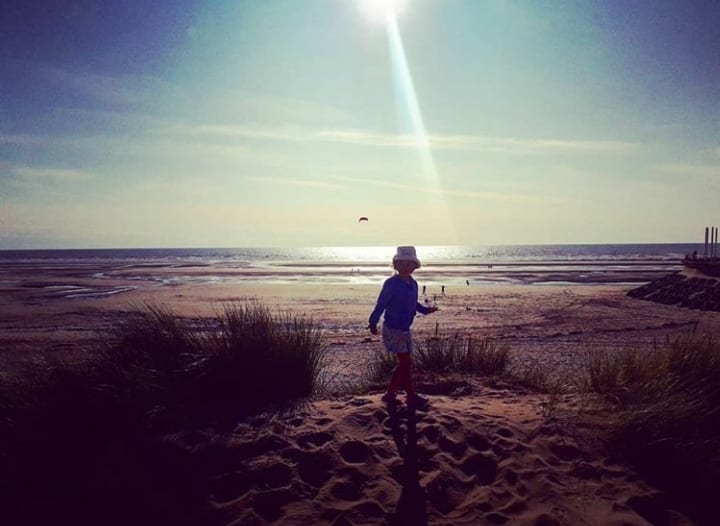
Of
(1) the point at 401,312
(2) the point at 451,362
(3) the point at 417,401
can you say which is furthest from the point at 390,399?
(2) the point at 451,362

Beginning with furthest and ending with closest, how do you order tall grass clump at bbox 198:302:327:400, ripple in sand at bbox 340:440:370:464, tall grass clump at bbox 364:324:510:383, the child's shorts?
tall grass clump at bbox 364:324:510:383
tall grass clump at bbox 198:302:327:400
the child's shorts
ripple in sand at bbox 340:440:370:464

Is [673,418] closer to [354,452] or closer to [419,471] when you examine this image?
[419,471]

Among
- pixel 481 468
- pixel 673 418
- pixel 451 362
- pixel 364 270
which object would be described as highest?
pixel 673 418

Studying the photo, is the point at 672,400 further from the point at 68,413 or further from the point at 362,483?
the point at 68,413

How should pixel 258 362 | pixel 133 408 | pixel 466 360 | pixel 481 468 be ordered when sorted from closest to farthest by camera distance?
pixel 481 468
pixel 133 408
pixel 258 362
pixel 466 360

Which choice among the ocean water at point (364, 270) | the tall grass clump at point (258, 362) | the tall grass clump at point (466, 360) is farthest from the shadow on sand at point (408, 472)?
the ocean water at point (364, 270)

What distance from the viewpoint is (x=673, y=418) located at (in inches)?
193

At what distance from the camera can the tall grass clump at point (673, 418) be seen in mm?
4414

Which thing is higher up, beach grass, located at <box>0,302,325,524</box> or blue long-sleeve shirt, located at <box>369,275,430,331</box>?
blue long-sleeve shirt, located at <box>369,275,430,331</box>

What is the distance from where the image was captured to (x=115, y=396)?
5.12 meters

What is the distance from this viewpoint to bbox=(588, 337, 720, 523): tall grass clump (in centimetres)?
441

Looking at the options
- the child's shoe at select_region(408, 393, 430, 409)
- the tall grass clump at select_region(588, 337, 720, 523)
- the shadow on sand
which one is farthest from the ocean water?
the shadow on sand

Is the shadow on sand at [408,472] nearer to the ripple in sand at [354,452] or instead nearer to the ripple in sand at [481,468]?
the ripple in sand at [354,452]

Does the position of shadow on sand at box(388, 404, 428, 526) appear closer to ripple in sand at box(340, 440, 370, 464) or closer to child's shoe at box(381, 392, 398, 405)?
child's shoe at box(381, 392, 398, 405)
